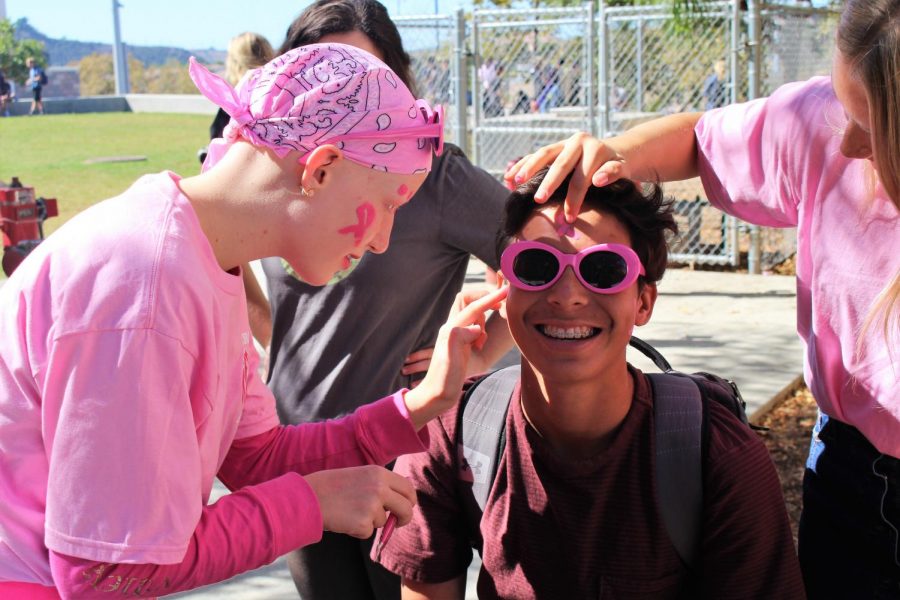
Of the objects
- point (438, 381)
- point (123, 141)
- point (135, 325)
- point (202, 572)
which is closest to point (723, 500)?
point (438, 381)

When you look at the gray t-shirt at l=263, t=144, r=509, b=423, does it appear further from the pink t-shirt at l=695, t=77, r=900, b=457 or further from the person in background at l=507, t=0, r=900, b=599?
the pink t-shirt at l=695, t=77, r=900, b=457

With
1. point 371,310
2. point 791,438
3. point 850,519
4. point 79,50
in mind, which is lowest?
point 791,438

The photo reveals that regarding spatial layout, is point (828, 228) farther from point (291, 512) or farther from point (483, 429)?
point (291, 512)

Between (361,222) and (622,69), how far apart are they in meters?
9.62

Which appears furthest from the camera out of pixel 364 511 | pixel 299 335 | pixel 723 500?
pixel 299 335

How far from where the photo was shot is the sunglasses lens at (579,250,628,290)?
2.15m

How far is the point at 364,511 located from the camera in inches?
68.0

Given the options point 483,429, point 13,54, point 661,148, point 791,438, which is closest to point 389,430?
point 483,429

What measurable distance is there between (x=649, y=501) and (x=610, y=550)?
12 cm

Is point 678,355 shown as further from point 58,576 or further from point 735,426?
point 58,576

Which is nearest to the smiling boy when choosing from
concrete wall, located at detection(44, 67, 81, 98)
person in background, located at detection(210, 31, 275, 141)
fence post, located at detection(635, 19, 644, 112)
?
person in background, located at detection(210, 31, 275, 141)

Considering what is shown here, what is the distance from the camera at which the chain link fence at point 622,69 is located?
9422 mm

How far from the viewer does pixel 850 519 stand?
2104 millimetres

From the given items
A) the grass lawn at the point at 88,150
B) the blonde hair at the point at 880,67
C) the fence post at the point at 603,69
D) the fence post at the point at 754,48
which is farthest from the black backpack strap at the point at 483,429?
the grass lawn at the point at 88,150
